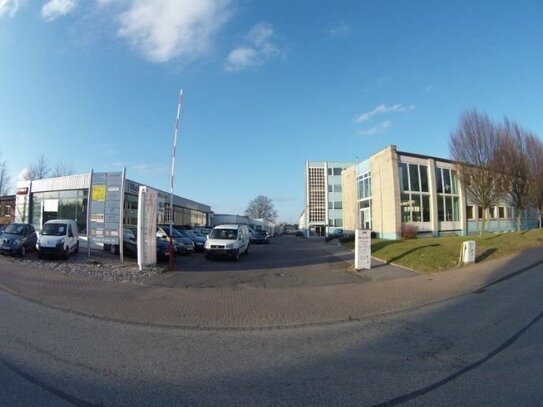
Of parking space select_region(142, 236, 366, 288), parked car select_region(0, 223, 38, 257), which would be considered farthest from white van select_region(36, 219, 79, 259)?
parking space select_region(142, 236, 366, 288)

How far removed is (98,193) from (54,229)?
3.11 meters

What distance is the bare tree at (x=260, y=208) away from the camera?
432 feet

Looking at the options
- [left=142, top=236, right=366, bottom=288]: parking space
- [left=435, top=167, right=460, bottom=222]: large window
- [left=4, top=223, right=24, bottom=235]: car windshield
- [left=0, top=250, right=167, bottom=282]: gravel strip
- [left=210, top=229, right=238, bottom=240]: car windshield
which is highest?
[left=435, top=167, right=460, bottom=222]: large window

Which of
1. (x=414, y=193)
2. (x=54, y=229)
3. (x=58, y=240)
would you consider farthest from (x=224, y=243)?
(x=414, y=193)

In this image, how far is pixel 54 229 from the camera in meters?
18.1

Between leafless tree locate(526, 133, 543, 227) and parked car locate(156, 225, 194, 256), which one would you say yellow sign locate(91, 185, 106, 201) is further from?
leafless tree locate(526, 133, 543, 227)

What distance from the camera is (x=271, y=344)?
20.1 ft

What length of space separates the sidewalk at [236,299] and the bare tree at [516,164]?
1583 centimetres

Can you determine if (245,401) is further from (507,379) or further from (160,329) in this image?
(160,329)

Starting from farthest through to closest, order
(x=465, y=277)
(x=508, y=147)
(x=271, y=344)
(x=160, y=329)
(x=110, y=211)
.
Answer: (x=508, y=147)
(x=110, y=211)
(x=465, y=277)
(x=160, y=329)
(x=271, y=344)

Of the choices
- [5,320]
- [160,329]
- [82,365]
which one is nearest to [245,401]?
[82,365]

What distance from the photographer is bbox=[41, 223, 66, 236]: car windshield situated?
17859mm

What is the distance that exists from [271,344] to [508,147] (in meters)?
26.6

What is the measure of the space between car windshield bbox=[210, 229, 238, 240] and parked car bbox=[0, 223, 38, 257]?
888 cm
